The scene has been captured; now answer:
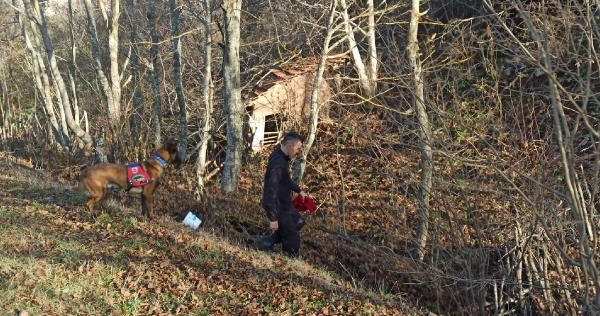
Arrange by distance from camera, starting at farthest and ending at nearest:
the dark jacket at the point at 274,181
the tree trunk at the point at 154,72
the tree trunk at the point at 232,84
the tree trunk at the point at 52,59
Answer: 1. the tree trunk at the point at 52,59
2. the tree trunk at the point at 154,72
3. the tree trunk at the point at 232,84
4. the dark jacket at the point at 274,181

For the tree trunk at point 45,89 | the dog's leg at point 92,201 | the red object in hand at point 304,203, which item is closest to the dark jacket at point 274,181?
the red object in hand at point 304,203

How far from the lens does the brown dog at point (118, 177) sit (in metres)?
8.46

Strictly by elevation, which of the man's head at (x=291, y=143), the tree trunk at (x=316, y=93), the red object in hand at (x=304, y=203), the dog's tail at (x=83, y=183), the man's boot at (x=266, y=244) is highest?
the tree trunk at (x=316, y=93)

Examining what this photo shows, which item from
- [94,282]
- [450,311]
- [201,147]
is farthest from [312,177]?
[94,282]

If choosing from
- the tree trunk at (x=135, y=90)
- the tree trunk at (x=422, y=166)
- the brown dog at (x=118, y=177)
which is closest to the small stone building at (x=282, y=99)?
the tree trunk at (x=135, y=90)

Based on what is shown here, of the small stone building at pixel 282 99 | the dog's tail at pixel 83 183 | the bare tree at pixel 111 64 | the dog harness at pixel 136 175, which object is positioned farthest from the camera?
the small stone building at pixel 282 99

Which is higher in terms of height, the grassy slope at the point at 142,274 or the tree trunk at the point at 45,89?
the tree trunk at the point at 45,89

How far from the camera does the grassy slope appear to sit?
18.7 feet

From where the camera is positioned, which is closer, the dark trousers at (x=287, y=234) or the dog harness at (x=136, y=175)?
the dark trousers at (x=287, y=234)

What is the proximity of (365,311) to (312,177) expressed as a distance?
30.0ft

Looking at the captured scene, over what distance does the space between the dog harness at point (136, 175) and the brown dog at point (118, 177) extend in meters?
0.06

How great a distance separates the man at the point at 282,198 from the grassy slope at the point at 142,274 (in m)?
0.34

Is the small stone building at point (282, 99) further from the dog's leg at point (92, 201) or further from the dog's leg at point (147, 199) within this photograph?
the dog's leg at point (92, 201)

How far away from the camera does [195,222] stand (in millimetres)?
9648
